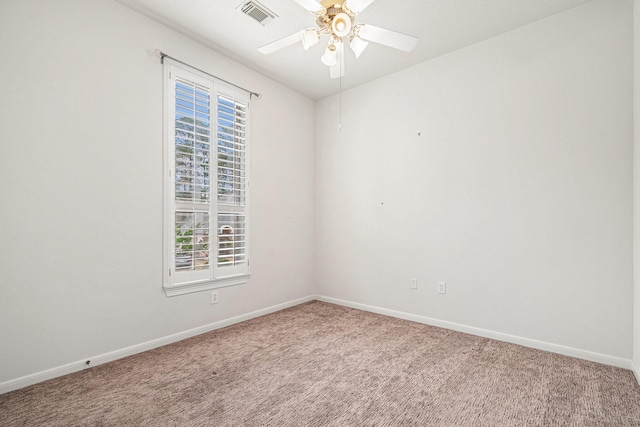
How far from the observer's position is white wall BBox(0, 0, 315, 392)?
2.12 m

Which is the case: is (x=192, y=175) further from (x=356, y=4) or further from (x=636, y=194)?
(x=636, y=194)

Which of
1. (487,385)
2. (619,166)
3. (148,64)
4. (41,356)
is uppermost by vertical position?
(148,64)

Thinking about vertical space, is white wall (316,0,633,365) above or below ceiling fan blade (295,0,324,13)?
below

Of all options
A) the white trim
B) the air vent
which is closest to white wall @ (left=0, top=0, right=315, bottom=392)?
the air vent

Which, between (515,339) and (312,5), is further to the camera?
(515,339)

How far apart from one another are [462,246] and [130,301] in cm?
316

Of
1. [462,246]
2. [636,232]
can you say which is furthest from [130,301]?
[636,232]

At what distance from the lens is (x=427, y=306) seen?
3.50m

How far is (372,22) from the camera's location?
2842 mm

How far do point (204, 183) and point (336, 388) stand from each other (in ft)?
7.30

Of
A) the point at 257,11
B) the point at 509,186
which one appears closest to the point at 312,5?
the point at 257,11

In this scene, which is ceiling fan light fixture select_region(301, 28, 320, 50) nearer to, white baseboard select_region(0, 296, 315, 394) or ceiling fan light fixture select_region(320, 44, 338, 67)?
ceiling fan light fixture select_region(320, 44, 338, 67)

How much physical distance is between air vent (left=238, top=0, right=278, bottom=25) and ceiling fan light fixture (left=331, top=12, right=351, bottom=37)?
97cm

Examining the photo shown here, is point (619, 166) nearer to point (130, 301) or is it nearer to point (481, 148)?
point (481, 148)
